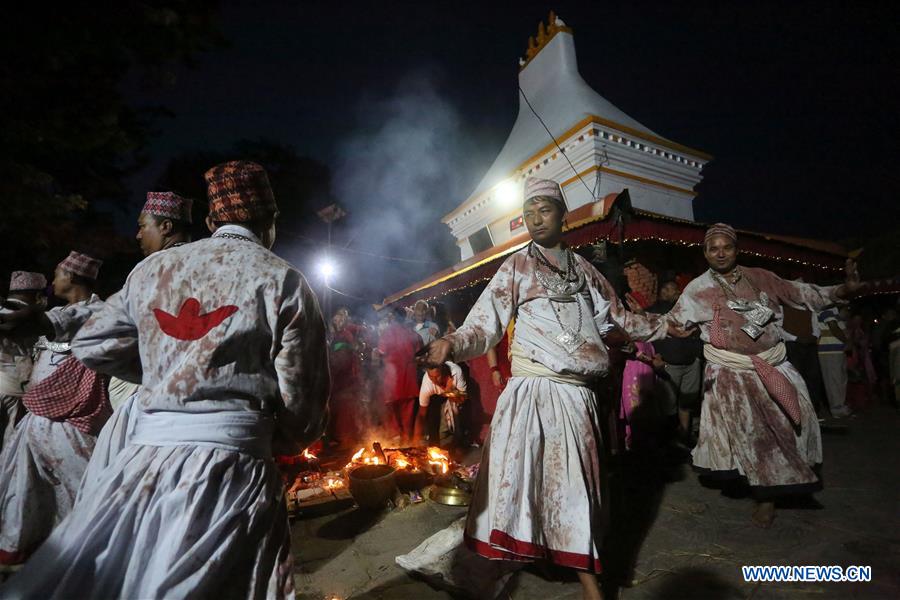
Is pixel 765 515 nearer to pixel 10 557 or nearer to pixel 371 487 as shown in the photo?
pixel 371 487

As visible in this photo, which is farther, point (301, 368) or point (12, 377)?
point (12, 377)

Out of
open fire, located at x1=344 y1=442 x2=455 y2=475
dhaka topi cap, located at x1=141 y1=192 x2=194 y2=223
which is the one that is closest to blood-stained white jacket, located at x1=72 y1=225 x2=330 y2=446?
dhaka topi cap, located at x1=141 y1=192 x2=194 y2=223

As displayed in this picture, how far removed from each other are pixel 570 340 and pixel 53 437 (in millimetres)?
4188

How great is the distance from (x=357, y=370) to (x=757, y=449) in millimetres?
6604

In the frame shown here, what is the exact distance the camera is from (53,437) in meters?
3.43

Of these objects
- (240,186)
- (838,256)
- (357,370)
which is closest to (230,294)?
(240,186)

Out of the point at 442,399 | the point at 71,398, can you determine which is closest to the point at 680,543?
the point at 442,399

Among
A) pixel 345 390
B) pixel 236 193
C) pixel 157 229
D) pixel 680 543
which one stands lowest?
pixel 680 543

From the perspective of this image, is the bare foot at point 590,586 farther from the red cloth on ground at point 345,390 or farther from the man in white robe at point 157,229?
the red cloth on ground at point 345,390

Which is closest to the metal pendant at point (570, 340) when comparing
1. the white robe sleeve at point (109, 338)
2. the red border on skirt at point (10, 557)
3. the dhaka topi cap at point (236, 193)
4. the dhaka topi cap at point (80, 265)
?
the dhaka topi cap at point (236, 193)

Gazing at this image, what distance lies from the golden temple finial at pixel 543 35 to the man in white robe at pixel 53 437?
15.0 metres

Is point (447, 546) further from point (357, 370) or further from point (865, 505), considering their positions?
point (357, 370)

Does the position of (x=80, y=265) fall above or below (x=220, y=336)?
above

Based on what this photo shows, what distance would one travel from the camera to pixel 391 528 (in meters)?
4.01
